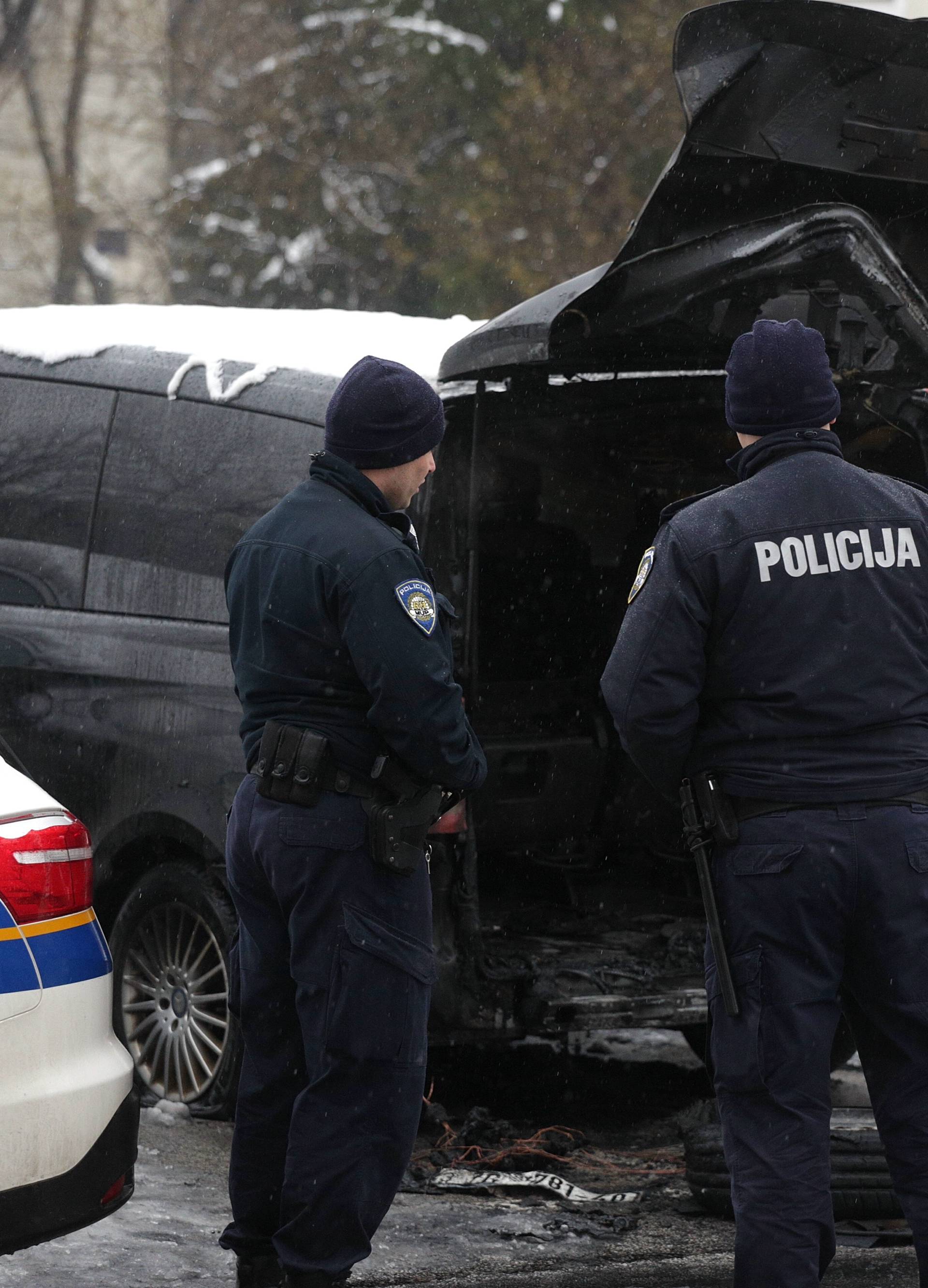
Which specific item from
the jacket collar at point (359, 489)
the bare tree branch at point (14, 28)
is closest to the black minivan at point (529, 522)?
the jacket collar at point (359, 489)

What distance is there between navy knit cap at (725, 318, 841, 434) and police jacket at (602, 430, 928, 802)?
4.6 inches

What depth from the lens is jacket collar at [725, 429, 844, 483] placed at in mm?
3193

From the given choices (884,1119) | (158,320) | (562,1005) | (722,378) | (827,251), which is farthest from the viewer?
(158,320)

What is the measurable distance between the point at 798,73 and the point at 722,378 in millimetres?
1228

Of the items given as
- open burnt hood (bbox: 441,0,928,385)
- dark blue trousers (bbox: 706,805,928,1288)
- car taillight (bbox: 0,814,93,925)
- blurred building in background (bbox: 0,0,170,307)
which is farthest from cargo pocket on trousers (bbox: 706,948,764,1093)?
blurred building in background (bbox: 0,0,170,307)

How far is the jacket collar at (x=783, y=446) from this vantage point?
3193 mm

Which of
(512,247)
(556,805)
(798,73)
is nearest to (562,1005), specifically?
(556,805)

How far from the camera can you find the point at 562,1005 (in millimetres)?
4418

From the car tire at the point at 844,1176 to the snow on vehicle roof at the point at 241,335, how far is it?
6.77 feet

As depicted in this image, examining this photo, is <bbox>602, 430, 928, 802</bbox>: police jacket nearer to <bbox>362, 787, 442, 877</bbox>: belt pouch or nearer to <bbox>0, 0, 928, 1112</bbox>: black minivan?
<bbox>362, 787, 442, 877</bbox>: belt pouch

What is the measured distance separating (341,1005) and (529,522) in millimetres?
2520

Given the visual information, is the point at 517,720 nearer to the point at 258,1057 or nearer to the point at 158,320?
the point at 158,320

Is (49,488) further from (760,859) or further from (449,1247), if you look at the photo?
(760,859)

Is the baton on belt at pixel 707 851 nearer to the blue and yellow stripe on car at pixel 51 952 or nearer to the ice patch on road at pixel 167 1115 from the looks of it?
the blue and yellow stripe on car at pixel 51 952
